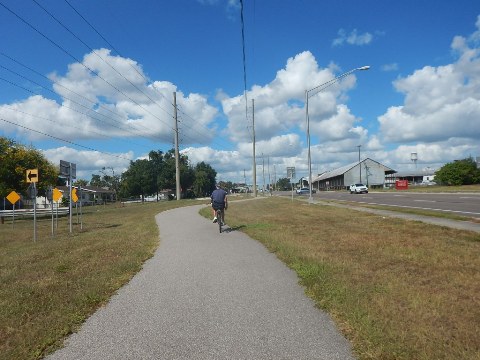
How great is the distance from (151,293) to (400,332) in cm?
380

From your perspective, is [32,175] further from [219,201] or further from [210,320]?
[210,320]

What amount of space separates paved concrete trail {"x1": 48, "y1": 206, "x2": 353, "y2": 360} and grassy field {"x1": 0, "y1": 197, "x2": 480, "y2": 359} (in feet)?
0.85

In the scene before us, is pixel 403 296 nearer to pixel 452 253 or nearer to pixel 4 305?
pixel 452 253

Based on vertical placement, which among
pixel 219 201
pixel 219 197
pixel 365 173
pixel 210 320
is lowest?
pixel 210 320

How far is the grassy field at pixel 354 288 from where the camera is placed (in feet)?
13.9

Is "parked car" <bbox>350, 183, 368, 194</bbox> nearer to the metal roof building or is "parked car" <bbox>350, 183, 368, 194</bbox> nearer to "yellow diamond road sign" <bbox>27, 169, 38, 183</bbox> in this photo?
the metal roof building

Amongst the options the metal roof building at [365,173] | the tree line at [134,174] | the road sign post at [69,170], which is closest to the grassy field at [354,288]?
the road sign post at [69,170]

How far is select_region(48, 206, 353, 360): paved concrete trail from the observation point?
13.7 ft

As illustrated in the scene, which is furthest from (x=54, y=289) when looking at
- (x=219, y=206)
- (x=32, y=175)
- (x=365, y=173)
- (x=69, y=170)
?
(x=365, y=173)

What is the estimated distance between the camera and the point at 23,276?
8617 mm

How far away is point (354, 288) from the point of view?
6.09m

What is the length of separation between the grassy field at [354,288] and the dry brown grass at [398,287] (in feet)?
0.04

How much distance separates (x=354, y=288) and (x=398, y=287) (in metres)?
0.63

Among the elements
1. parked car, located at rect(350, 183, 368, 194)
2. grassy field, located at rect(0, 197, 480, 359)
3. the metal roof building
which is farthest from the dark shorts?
the metal roof building
